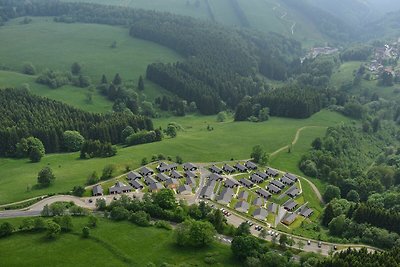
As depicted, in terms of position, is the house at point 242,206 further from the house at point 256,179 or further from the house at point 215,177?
the house at point 256,179

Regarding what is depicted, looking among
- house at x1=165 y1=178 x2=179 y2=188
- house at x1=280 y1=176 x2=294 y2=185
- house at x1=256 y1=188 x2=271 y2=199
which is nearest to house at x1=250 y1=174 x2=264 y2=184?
house at x1=256 y1=188 x2=271 y2=199

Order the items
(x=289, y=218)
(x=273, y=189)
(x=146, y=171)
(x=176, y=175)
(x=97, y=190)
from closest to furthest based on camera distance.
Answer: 1. (x=289, y=218)
2. (x=97, y=190)
3. (x=273, y=189)
4. (x=176, y=175)
5. (x=146, y=171)

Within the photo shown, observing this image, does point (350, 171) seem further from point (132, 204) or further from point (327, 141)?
point (132, 204)

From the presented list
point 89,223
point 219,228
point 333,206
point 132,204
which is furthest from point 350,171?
point 89,223

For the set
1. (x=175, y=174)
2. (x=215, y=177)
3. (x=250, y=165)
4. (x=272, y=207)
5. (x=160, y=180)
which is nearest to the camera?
(x=272, y=207)

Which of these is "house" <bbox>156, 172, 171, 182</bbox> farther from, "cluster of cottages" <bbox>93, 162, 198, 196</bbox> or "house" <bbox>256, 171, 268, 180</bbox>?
"house" <bbox>256, 171, 268, 180</bbox>

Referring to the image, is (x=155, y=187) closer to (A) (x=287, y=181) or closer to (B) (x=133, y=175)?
(B) (x=133, y=175)

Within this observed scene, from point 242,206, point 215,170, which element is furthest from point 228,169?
point 242,206
